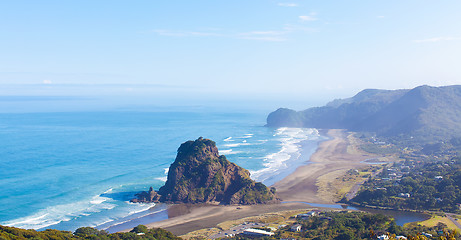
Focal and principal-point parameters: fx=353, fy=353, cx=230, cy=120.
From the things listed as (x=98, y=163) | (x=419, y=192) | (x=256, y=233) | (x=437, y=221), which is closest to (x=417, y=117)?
(x=419, y=192)

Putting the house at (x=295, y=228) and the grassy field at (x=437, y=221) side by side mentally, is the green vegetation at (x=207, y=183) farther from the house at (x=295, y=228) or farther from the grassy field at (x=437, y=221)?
the grassy field at (x=437, y=221)

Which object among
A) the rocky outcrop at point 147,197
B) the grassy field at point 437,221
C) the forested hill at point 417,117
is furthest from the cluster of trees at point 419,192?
the forested hill at point 417,117

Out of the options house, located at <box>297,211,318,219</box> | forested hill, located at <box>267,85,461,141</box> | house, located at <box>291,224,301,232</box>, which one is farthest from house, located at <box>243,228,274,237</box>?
forested hill, located at <box>267,85,461,141</box>

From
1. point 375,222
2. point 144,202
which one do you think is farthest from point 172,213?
point 375,222

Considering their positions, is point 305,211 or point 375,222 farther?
point 305,211

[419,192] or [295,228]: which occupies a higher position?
[419,192]

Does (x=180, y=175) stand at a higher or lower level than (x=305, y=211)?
higher

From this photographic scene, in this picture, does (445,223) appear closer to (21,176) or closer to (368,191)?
(368,191)

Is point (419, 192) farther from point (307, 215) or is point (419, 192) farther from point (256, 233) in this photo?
point (256, 233)
